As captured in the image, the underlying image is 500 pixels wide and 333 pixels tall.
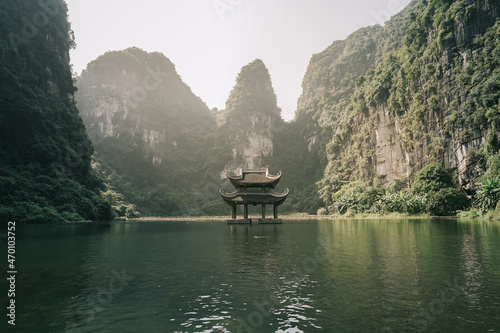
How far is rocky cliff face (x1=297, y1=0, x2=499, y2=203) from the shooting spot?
146 feet

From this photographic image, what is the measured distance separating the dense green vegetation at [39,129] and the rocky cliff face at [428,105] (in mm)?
52074

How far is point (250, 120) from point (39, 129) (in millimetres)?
85880

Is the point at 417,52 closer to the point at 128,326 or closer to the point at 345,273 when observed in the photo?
the point at 345,273

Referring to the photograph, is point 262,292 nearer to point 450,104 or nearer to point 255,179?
point 255,179

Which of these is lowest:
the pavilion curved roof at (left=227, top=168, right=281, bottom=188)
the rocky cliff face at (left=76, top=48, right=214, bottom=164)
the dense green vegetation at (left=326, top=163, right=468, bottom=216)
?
the dense green vegetation at (left=326, top=163, right=468, bottom=216)

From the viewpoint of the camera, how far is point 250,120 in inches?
4968

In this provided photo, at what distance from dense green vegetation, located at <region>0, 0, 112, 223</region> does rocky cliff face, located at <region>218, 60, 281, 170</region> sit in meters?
69.0

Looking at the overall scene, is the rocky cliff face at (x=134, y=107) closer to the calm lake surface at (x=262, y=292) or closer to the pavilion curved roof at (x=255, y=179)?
the pavilion curved roof at (x=255, y=179)

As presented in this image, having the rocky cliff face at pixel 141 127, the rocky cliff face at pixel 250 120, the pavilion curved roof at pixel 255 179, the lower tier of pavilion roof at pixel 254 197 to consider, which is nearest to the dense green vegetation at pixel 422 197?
the lower tier of pavilion roof at pixel 254 197

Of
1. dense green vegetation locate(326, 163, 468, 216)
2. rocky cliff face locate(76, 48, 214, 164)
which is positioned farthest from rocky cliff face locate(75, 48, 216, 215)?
dense green vegetation locate(326, 163, 468, 216)

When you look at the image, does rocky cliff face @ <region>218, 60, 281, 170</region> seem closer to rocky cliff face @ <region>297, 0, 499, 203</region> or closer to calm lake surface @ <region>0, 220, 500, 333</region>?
rocky cliff face @ <region>297, 0, 499, 203</region>

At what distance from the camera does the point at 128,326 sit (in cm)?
553

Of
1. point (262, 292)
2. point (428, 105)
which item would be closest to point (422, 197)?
point (428, 105)

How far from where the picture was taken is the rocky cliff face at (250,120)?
122 m
